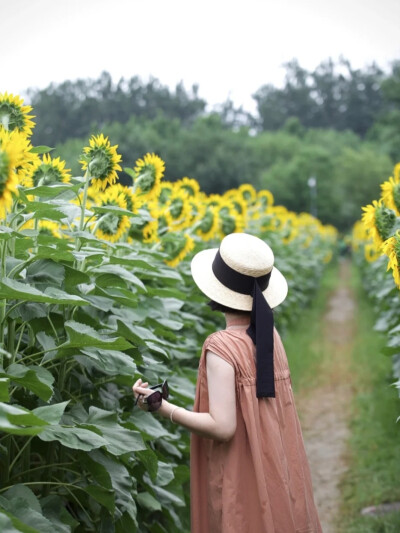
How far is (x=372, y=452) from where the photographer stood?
6.20 m

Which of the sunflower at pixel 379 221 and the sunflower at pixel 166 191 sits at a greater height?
the sunflower at pixel 166 191

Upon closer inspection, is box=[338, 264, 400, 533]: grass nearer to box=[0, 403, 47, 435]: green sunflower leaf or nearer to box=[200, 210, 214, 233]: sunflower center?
box=[200, 210, 214, 233]: sunflower center

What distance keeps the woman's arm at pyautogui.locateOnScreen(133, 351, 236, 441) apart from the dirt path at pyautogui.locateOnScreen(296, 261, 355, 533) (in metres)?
2.57

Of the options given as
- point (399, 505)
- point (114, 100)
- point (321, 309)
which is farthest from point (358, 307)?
point (114, 100)

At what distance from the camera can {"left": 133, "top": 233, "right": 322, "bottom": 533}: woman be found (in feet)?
8.64

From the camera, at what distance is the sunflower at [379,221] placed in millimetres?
3885

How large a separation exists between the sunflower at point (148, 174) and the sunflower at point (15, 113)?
1.22m

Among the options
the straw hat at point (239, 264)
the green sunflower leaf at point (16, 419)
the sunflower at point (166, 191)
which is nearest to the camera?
the green sunflower leaf at point (16, 419)

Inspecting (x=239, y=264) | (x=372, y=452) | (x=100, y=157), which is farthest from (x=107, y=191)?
A: (x=372, y=452)

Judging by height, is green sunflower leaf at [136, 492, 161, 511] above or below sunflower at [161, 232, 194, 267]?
below

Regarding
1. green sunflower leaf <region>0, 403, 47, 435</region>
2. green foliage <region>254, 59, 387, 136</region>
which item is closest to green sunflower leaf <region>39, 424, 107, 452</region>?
green sunflower leaf <region>0, 403, 47, 435</region>

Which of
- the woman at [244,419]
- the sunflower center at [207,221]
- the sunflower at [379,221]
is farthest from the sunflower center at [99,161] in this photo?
the sunflower center at [207,221]

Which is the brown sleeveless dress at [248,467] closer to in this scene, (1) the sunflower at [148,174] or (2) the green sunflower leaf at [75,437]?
(2) the green sunflower leaf at [75,437]

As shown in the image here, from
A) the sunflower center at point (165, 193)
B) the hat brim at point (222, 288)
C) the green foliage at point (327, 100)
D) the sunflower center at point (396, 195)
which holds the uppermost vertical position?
the green foliage at point (327, 100)
